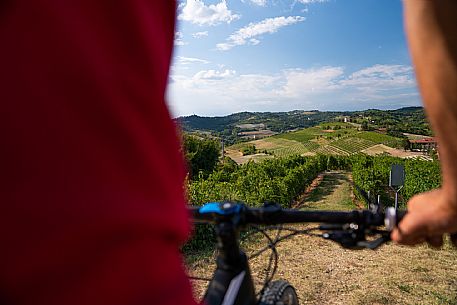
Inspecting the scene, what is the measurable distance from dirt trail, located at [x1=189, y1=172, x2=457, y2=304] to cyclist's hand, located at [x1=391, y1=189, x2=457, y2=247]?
5086 mm

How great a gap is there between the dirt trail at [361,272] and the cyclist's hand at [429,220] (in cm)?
509

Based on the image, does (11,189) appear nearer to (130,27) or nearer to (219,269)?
(130,27)

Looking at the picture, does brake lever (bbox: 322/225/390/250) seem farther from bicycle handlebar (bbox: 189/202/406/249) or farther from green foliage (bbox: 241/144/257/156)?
green foliage (bbox: 241/144/257/156)

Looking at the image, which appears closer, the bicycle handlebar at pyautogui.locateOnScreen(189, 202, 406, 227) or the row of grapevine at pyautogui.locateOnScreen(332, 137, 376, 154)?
the bicycle handlebar at pyautogui.locateOnScreen(189, 202, 406, 227)

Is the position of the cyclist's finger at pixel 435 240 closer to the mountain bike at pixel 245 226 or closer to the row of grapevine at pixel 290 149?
the mountain bike at pixel 245 226

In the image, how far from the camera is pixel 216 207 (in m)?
1.22

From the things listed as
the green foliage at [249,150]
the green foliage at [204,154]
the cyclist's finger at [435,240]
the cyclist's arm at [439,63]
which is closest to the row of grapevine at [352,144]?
the green foliage at [249,150]

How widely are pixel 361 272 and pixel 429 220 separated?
7017 mm

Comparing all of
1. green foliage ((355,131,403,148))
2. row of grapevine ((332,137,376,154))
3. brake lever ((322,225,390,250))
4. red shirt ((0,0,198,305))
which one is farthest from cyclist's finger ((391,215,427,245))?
green foliage ((355,131,403,148))

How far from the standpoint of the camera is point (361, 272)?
7.22 m

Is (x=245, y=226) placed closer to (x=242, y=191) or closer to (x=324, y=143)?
(x=242, y=191)

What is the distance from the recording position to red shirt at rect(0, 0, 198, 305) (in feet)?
1.43

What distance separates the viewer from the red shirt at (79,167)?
1.43 feet

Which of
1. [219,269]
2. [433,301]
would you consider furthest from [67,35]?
[433,301]
